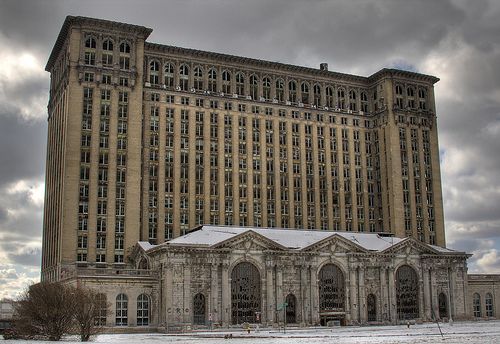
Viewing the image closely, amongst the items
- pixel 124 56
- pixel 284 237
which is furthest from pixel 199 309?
pixel 124 56

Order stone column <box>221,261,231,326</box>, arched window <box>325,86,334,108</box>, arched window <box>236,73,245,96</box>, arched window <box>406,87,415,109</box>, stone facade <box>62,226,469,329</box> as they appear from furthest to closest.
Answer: arched window <box>406,87,415,109</box>
arched window <box>325,86,334,108</box>
arched window <box>236,73,245,96</box>
stone column <box>221,261,231,326</box>
stone facade <box>62,226,469,329</box>

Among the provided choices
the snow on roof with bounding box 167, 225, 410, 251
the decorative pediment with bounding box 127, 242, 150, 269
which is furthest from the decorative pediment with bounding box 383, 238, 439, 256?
the decorative pediment with bounding box 127, 242, 150, 269

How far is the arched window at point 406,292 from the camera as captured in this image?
12925 cm

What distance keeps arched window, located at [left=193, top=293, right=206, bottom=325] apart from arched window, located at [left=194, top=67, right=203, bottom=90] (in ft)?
156

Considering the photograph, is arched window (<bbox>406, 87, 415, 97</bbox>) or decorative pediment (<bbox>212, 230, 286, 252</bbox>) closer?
decorative pediment (<bbox>212, 230, 286, 252</bbox>)

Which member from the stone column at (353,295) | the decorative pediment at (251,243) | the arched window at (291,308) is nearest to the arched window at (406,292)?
the stone column at (353,295)

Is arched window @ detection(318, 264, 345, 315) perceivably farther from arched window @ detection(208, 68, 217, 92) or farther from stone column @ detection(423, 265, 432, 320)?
arched window @ detection(208, 68, 217, 92)

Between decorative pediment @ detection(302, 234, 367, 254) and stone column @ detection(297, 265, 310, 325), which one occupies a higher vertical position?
decorative pediment @ detection(302, 234, 367, 254)

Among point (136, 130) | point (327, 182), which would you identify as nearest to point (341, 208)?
point (327, 182)

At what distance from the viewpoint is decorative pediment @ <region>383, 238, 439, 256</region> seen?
427ft

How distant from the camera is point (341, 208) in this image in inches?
5984

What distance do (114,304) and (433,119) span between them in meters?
88.7

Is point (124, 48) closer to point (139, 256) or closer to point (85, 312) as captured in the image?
point (139, 256)

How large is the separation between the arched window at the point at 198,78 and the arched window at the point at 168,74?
4923 mm
